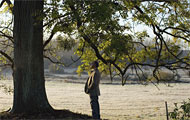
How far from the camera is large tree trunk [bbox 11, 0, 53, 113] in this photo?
10.2 m

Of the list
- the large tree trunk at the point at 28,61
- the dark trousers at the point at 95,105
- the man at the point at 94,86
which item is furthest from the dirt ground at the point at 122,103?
the large tree trunk at the point at 28,61

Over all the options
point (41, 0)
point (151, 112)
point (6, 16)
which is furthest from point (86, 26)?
A: point (151, 112)

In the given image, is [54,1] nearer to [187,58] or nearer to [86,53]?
[86,53]

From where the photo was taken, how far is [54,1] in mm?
9047

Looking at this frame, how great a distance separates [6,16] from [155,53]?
6420 millimetres

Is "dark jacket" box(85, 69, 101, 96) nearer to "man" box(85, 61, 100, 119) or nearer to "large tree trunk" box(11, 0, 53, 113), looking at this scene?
"man" box(85, 61, 100, 119)

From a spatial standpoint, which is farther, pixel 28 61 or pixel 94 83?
pixel 28 61

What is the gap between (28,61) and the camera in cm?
1021

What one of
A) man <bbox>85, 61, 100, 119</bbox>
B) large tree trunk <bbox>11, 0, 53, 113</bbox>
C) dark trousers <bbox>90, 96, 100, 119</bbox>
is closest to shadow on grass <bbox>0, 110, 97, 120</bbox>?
large tree trunk <bbox>11, 0, 53, 113</bbox>

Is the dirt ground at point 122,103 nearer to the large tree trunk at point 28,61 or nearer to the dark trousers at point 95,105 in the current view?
the dark trousers at point 95,105

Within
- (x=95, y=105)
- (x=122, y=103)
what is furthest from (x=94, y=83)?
(x=122, y=103)

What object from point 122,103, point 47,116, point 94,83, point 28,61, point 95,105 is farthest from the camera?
point 122,103

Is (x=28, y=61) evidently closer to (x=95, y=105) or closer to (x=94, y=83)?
(x=94, y=83)

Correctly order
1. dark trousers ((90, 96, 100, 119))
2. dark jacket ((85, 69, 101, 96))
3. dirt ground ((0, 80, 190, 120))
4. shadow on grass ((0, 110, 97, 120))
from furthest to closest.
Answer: dirt ground ((0, 80, 190, 120)) → shadow on grass ((0, 110, 97, 120)) → dark trousers ((90, 96, 100, 119)) → dark jacket ((85, 69, 101, 96))
